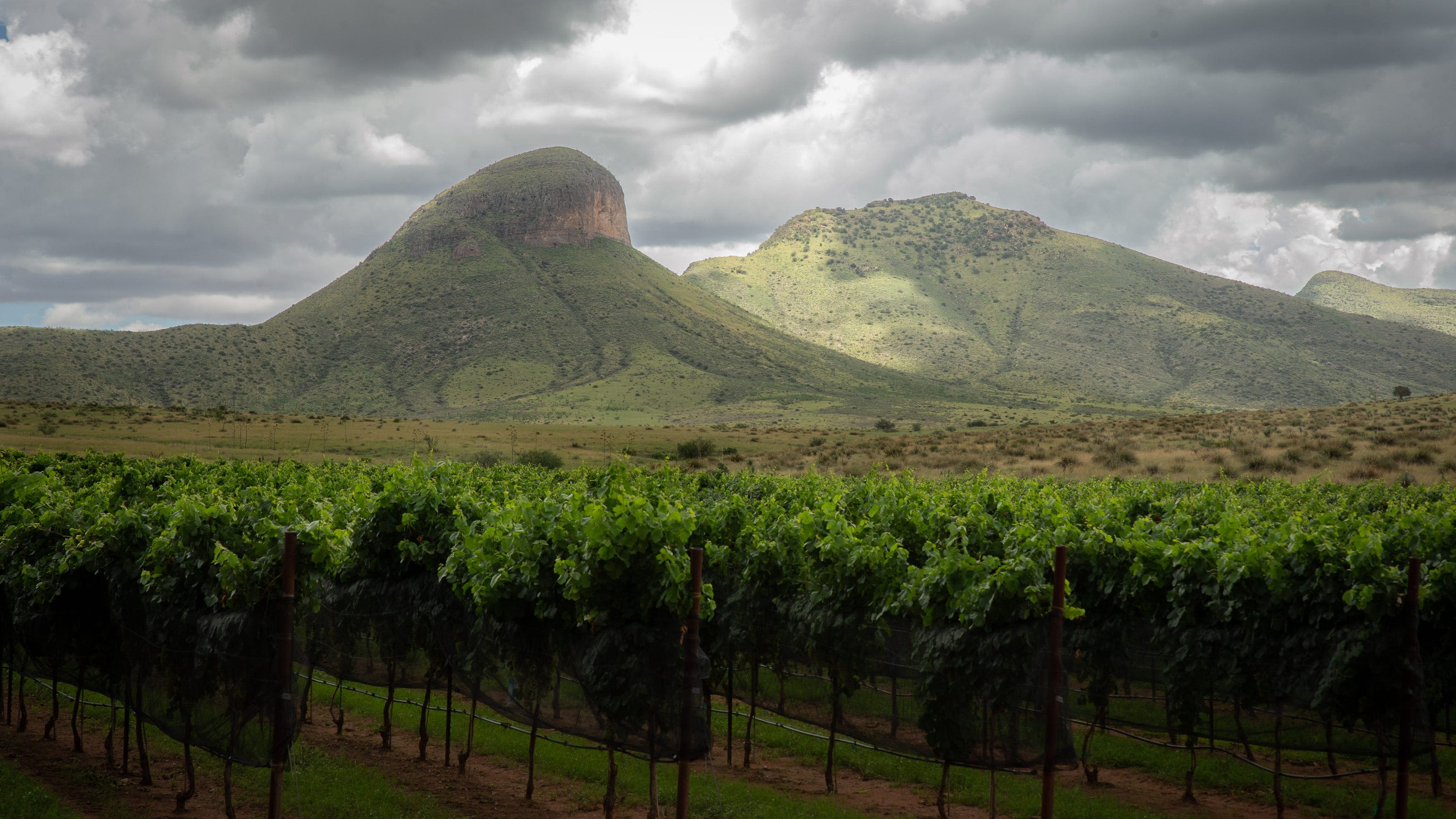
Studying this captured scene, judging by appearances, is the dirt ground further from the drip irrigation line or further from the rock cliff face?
the rock cliff face

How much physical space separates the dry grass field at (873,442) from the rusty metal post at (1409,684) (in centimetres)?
2360

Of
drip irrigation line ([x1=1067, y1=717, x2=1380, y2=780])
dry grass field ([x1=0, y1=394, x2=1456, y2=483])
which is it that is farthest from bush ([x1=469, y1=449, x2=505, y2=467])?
drip irrigation line ([x1=1067, y1=717, x2=1380, y2=780])

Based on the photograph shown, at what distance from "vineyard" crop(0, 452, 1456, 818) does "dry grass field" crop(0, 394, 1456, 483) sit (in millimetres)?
19107

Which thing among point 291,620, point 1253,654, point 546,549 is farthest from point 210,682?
point 1253,654

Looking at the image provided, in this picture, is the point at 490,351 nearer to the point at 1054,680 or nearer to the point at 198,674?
the point at 198,674

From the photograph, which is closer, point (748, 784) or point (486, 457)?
point (748, 784)

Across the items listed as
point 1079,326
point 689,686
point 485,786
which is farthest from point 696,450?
point 1079,326

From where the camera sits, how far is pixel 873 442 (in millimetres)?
63125

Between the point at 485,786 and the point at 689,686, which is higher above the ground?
the point at 689,686

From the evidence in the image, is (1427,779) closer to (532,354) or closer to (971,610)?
(971,610)

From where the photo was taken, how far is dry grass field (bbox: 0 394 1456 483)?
39469mm

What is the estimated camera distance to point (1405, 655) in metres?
8.73

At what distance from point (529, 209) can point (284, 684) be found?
490 feet

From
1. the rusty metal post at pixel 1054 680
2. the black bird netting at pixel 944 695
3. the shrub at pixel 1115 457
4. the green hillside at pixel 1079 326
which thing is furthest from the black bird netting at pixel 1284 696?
the green hillside at pixel 1079 326
